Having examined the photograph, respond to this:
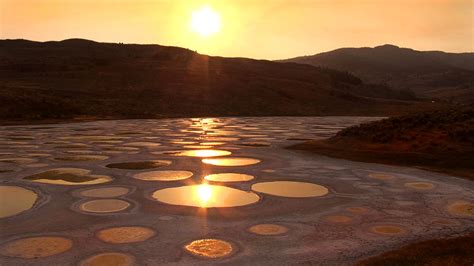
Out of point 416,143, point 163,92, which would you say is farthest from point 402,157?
point 163,92

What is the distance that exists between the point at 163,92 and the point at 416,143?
138ft

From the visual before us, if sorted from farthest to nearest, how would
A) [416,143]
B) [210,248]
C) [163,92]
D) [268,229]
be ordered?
[163,92] < [416,143] < [268,229] < [210,248]

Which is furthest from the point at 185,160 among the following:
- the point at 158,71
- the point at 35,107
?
the point at 158,71

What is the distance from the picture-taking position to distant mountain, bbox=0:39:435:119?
44781mm

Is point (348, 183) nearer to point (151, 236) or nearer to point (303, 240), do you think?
point (303, 240)

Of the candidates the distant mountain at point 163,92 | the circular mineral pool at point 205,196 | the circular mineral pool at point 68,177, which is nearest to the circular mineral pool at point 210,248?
the circular mineral pool at point 205,196

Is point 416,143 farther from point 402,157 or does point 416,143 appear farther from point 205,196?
point 205,196

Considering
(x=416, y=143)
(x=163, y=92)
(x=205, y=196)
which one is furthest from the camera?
(x=163, y=92)

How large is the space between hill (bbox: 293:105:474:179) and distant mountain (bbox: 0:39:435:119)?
27.6 meters

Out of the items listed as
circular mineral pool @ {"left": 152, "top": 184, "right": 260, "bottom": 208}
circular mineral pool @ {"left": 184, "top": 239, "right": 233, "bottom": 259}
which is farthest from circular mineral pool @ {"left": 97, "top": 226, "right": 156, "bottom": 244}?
circular mineral pool @ {"left": 152, "top": 184, "right": 260, "bottom": 208}

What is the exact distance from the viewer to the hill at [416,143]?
15.4 m

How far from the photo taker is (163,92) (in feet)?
186

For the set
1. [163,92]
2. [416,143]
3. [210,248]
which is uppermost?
[163,92]

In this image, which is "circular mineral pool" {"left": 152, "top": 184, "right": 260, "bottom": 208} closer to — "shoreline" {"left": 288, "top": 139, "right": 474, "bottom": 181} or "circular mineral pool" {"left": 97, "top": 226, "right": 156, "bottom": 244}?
"circular mineral pool" {"left": 97, "top": 226, "right": 156, "bottom": 244}
